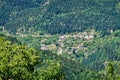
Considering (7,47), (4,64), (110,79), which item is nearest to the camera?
(4,64)

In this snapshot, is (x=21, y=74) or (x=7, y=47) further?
(x=7, y=47)

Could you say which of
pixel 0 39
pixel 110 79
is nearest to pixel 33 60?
pixel 0 39

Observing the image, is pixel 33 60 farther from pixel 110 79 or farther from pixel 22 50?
pixel 110 79

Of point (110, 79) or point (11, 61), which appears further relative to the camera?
point (110, 79)

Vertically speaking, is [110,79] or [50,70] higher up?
[50,70]

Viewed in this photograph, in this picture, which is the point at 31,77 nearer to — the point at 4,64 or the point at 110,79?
Result: the point at 4,64

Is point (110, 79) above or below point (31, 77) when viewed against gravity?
below

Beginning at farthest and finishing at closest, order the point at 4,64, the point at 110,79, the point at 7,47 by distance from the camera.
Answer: the point at 110,79
the point at 7,47
the point at 4,64

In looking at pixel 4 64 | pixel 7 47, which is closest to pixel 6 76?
pixel 4 64
